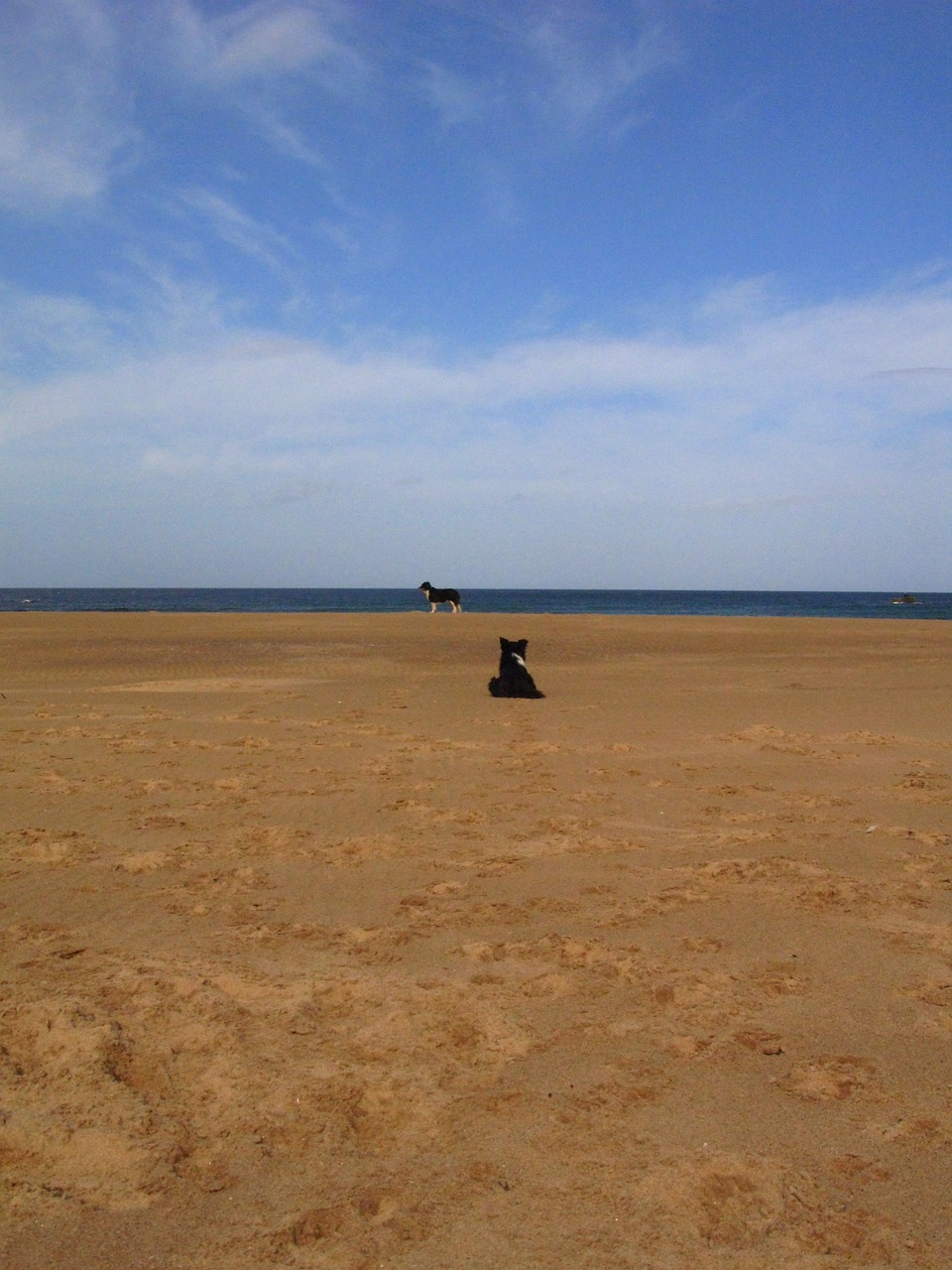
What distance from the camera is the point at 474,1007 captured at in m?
3.31

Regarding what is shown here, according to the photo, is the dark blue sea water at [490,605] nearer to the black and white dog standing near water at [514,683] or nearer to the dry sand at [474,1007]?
the black and white dog standing near water at [514,683]

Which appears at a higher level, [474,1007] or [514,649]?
[514,649]

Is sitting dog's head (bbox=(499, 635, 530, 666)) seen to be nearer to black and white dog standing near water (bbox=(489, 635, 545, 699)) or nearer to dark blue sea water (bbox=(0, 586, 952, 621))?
black and white dog standing near water (bbox=(489, 635, 545, 699))

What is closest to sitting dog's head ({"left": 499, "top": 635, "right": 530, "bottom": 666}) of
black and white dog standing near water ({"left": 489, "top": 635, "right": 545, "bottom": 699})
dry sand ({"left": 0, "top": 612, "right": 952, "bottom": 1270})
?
black and white dog standing near water ({"left": 489, "top": 635, "right": 545, "bottom": 699})

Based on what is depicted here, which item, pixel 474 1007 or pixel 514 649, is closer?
pixel 474 1007

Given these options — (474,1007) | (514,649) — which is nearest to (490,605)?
(514,649)

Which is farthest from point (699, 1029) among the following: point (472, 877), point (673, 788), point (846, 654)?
point (846, 654)

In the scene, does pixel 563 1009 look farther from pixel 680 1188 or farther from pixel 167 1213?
pixel 167 1213

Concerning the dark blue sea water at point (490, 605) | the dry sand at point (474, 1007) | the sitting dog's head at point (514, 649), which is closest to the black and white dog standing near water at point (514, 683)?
the sitting dog's head at point (514, 649)

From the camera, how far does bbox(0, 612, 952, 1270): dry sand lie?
225cm

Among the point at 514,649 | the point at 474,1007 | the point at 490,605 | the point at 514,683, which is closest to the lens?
the point at 474,1007

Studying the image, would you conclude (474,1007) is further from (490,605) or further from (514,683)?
(490,605)

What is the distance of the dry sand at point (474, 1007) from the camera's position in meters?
2.25

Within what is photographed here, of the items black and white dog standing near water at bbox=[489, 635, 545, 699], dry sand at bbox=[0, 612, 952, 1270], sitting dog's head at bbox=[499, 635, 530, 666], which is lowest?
dry sand at bbox=[0, 612, 952, 1270]
